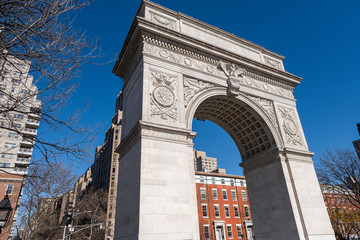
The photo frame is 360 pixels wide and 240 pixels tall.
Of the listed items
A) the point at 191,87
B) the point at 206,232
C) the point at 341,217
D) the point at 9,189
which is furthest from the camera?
the point at 206,232

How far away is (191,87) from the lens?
51.7 feet

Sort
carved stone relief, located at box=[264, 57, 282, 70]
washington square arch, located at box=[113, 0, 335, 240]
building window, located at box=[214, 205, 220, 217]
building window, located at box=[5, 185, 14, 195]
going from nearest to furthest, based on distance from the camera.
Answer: washington square arch, located at box=[113, 0, 335, 240], carved stone relief, located at box=[264, 57, 282, 70], building window, located at box=[5, 185, 14, 195], building window, located at box=[214, 205, 220, 217]

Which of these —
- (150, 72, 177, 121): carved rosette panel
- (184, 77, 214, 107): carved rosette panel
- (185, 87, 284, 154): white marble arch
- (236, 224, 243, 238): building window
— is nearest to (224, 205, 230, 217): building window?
(236, 224, 243, 238): building window

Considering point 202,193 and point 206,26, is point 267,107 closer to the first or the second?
point 206,26

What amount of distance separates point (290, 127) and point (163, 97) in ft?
36.4

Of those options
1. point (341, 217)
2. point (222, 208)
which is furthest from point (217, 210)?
point (341, 217)

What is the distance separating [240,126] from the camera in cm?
1997

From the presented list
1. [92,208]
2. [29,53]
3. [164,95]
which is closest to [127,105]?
[164,95]

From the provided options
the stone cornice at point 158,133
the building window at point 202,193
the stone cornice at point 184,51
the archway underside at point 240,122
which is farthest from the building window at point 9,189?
the archway underside at point 240,122

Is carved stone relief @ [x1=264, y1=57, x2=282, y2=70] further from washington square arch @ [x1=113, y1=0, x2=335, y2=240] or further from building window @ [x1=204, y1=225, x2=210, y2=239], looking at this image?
Result: building window @ [x1=204, y1=225, x2=210, y2=239]

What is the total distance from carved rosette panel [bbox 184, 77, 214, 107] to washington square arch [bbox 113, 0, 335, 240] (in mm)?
78

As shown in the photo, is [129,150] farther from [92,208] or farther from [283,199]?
[92,208]

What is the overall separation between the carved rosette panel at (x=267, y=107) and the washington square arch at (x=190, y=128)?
0.09 m

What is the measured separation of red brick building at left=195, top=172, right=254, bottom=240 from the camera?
39.3 meters
